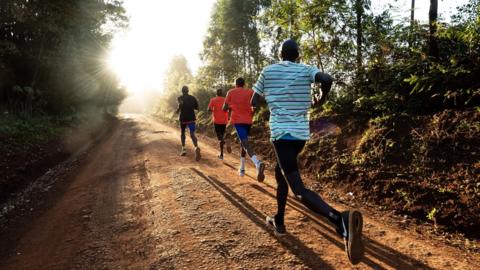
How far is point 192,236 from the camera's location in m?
4.61

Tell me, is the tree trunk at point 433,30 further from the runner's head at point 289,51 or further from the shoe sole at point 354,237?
the shoe sole at point 354,237

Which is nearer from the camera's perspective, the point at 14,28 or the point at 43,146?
the point at 43,146

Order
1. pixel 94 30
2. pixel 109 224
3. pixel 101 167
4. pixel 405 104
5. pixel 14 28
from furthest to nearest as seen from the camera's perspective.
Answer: pixel 94 30 < pixel 14 28 < pixel 101 167 < pixel 405 104 < pixel 109 224

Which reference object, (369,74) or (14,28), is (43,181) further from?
(14,28)

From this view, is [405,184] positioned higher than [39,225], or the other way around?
[405,184]

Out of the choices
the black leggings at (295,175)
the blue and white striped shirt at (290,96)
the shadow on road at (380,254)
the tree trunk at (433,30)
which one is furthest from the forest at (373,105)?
the blue and white striped shirt at (290,96)

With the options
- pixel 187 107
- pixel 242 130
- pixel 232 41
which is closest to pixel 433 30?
pixel 242 130

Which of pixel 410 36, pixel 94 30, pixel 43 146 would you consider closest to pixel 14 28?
pixel 43 146

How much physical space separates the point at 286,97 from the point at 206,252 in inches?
84.3

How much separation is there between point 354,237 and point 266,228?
1626mm

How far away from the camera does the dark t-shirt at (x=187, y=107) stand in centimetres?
1030

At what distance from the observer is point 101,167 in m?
10.6

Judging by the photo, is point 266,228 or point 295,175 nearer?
point 295,175

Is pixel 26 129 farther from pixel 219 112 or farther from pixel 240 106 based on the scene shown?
pixel 240 106
